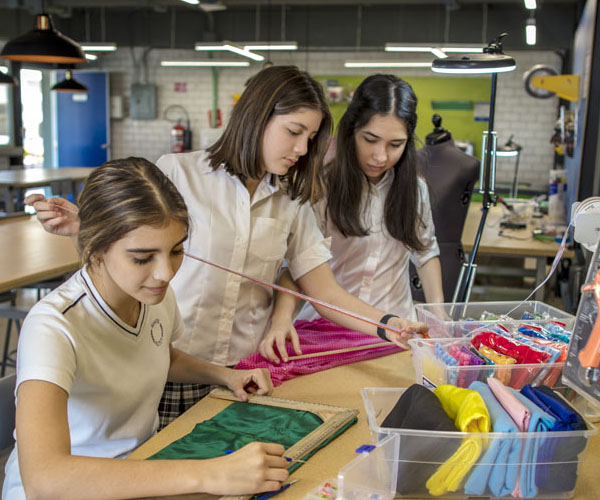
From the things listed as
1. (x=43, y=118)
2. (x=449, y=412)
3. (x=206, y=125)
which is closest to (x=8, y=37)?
(x=43, y=118)

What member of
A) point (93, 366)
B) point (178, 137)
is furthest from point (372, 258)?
point (178, 137)

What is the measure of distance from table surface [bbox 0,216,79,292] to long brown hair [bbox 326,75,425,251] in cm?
154

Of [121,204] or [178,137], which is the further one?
[178,137]

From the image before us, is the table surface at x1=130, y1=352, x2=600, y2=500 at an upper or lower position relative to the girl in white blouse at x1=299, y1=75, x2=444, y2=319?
lower

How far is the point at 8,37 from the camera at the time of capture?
10.8 meters

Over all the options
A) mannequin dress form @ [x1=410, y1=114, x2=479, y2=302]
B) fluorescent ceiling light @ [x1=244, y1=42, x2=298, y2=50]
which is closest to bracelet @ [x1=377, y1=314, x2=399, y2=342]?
mannequin dress form @ [x1=410, y1=114, x2=479, y2=302]

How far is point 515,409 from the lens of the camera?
3.67 ft

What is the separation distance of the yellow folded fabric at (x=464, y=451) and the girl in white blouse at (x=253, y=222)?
0.63 meters

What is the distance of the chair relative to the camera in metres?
1.44

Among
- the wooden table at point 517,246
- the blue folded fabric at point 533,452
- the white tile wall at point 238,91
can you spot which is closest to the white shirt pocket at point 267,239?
the blue folded fabric at point 533,452

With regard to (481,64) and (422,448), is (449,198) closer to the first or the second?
(481,64)

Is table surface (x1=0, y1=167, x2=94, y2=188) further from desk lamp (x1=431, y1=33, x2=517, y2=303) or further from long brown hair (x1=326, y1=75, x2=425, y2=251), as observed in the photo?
desk lamp (x1=431, y1=33, x2=517, y2=303)

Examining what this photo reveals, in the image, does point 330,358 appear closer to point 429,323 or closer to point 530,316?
point 429,323

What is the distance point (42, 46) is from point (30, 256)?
217 cm
